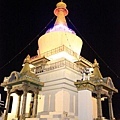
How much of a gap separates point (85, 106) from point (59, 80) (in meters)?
4.61

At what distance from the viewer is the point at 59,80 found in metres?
17.9

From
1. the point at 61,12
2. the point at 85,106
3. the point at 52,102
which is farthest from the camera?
the point at 61,12

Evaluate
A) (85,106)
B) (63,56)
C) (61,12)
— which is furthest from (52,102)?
(61,12)

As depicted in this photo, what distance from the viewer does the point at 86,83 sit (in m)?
14.8

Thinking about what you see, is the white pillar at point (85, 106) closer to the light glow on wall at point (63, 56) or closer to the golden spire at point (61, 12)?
the light glow on wall at point (63, 56)

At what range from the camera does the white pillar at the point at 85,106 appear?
13664 millimetres

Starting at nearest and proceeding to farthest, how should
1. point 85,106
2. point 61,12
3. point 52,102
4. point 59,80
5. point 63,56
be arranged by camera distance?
point 85,106
point 52,102
point 59,80
point 63,56
point 61,12

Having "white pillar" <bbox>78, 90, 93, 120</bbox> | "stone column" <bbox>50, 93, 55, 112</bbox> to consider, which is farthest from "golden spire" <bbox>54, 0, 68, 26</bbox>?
"white pillar" <bbox>78, 90, 93, 120</bbox>

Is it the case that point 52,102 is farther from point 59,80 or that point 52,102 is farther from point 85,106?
point 85,106

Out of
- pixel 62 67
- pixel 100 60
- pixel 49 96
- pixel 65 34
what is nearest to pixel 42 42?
pixel 65 34

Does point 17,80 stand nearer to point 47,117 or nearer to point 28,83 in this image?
point 28,83

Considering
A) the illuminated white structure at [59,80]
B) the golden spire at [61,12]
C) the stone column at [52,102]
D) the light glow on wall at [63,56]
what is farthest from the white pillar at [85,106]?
the golden spire at [61,12]

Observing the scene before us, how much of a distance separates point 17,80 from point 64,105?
450cm

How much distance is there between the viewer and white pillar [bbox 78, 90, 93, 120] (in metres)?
13.7
